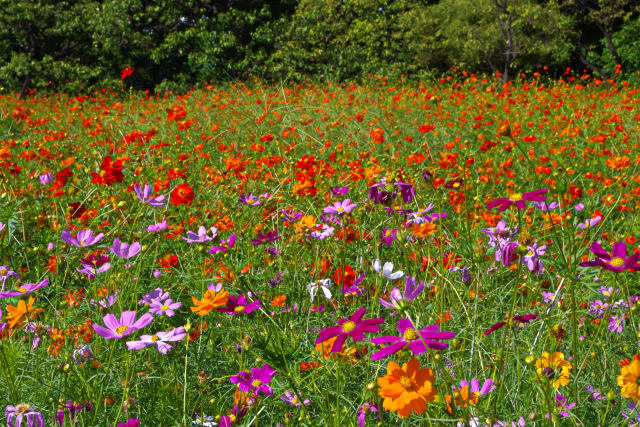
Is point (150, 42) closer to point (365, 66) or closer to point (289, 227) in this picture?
point (365, 66)

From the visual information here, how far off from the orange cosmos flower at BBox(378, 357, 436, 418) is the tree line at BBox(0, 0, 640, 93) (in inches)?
382

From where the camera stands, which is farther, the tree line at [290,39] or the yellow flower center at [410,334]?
the tree line at [290,39]

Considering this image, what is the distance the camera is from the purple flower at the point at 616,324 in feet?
3.96

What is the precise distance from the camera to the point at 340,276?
1.15 meters

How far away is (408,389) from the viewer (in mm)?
564

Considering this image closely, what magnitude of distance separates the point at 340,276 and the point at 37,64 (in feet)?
35.3

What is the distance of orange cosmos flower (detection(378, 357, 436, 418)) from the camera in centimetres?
54

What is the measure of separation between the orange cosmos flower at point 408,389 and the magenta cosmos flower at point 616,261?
29cm

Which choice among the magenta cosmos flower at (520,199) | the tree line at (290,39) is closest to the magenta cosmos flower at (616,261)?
the magenta cosmos flower at (520,199)

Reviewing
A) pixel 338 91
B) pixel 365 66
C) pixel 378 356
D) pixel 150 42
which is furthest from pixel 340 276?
pixel 150 42

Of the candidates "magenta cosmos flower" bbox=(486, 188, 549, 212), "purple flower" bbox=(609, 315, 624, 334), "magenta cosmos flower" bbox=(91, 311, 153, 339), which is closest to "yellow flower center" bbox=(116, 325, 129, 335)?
"magenta cosmos flower" bbox=(91, 311, 153, 339)

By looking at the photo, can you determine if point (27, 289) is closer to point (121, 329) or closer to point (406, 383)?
point (121, 329)

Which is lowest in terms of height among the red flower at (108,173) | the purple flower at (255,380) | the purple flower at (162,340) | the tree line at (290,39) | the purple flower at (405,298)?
the tree line at (290,39)

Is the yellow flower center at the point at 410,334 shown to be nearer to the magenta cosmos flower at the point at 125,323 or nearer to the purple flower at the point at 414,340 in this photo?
the purple flower at the point at 414,340
